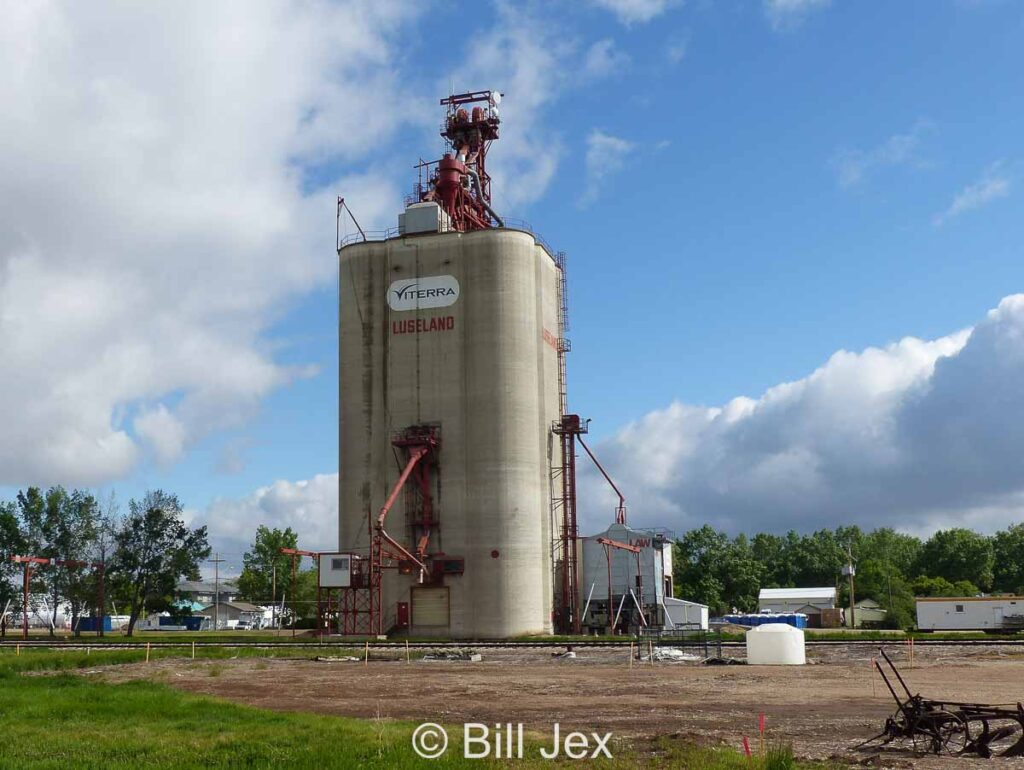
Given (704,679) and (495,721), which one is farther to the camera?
(704,679)

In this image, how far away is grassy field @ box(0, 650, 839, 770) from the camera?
618 inches

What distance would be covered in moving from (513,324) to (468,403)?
604cm

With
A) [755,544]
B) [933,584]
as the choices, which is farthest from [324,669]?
[755,544]

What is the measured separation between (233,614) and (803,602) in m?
87.1

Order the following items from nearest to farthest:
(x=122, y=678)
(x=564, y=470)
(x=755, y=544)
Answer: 1. (x=122, y=678)
2. (x=564, y=470)
3. (x=755, y=544)

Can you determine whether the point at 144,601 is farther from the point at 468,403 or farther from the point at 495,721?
the point at 495,721

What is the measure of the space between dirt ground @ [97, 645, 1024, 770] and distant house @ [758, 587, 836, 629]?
235 feet

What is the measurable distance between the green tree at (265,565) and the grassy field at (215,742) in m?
108

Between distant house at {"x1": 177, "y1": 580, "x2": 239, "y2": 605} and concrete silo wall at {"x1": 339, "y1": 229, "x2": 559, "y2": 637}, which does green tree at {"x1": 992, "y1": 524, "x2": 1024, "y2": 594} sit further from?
distant house at {"x1": 177, "y1": 580, "x2": 239, "y2": 605}

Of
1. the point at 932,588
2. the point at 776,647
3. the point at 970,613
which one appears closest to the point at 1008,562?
the point at 932,588

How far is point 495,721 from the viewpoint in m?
21.0

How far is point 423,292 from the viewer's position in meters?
71.0

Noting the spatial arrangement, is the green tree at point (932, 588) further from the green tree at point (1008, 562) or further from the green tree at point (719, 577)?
the green tree at point (1008, 562)

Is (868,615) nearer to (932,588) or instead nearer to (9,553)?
(932,588)
